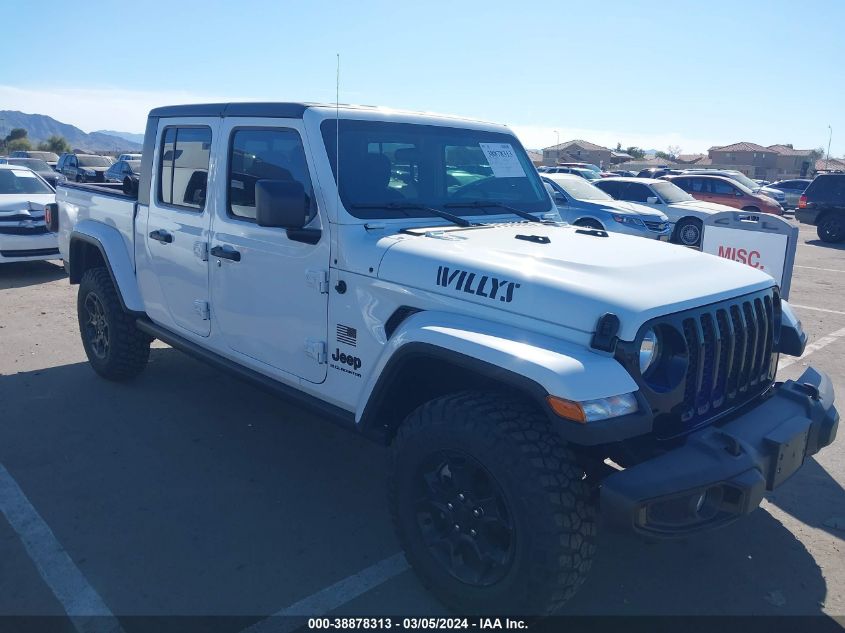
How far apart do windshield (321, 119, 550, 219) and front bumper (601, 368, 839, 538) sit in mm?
1783

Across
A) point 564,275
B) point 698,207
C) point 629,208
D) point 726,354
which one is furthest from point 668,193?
point 564,275

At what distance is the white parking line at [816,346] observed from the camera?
658 cm

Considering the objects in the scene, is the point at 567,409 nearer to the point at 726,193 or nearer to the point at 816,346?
the point at 816,346

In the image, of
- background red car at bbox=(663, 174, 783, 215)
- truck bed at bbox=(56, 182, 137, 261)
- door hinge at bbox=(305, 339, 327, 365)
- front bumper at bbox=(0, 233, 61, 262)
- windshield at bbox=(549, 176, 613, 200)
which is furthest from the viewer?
background red car at bbox=(663, 174, 783, 215)

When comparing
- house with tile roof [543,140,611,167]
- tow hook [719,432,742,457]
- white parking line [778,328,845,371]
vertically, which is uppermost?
house with tile roof [543,140,611,167]

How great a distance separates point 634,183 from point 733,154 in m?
65.5

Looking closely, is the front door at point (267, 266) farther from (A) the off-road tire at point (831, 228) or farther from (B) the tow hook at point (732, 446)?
(A) the off-road tire at point (831, 228)

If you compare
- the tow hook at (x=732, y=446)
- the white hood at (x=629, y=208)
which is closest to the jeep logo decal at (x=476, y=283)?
the tow hook at (x=732, y=446)

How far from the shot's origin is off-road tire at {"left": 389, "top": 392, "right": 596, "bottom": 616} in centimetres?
250

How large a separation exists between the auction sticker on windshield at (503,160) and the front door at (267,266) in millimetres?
1215

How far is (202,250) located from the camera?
4246mm

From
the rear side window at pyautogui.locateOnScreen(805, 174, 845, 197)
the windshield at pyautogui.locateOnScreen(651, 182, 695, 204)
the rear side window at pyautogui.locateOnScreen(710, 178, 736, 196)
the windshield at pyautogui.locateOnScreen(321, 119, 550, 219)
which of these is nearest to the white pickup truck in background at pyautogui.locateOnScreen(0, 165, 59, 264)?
the windshield at pyautogui.locateOnScreen(321, 119, 550, 219)

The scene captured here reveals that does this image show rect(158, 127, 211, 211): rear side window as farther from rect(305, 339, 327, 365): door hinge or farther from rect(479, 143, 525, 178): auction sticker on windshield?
rect(479, 143, 525, 178): auction sticker on windshield

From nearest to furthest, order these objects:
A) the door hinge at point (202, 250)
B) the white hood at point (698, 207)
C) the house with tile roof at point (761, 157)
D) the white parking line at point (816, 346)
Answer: the door hinge at point (202, 250), the white parking line at point (816, 346), the white hood at point (698, 207), the house with tile roof at point (761, 157)
